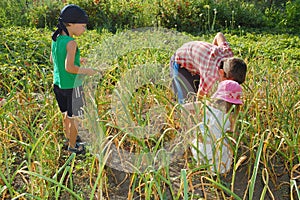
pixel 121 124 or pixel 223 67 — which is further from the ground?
pixel 223 67

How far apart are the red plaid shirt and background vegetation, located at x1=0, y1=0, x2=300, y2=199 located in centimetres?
30

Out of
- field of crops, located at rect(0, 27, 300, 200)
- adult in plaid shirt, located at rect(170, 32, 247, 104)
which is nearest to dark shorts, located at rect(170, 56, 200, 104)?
adult in plaid shirt, located at rect(170, 32, 247, 104)

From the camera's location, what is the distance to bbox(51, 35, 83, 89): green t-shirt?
2.98m

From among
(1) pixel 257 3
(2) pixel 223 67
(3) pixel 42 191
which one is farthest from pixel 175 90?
(1) pixel 257 3

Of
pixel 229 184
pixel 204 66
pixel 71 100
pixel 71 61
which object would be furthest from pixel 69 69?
pixel 229 184

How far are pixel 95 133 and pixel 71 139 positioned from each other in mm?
372

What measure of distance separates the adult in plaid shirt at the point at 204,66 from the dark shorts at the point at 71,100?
0.71m

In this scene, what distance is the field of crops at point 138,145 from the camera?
8.03ft

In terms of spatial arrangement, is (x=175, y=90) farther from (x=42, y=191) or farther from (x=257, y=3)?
(x=257, y=3)

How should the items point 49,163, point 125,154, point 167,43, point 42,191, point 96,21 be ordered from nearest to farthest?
1. point 42,191
2. point 49,163
3. point 125,154
4. point 167,43
5. point 96,21

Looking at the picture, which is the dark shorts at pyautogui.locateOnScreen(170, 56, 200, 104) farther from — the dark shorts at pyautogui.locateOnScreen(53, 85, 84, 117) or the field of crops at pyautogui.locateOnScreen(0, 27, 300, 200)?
the dark shorts at pyautogui.locateOnScreen(53, 85, 84, 117)

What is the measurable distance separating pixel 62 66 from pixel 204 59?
1.05 meters

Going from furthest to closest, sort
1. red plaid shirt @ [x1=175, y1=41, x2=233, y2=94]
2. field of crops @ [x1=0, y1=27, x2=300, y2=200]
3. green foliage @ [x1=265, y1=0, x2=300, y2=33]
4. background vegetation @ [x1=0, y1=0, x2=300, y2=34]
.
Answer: green foliage @ [x1=265, y1=0, x2=300, y2=33] → background vegetation @ [x1=0, y1=0, x2=300, y2=34] → red plaid shirt @ [x1=175, y1=41, x2=233, y2=94] → field of crops @ [x1=0, y1=27, x2=300, y2=200]

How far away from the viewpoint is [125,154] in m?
3.04
